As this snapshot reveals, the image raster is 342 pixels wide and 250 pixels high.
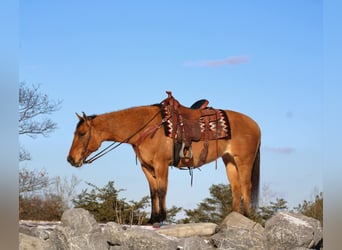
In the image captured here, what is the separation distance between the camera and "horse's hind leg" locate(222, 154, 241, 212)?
5609 millimetres

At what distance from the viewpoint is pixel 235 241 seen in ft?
18.1

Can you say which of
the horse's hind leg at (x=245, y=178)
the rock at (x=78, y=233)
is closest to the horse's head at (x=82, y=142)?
the rock at (x=78, y=233)

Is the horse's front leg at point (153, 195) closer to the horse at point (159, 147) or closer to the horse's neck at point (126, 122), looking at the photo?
the horse at point (159, 147)

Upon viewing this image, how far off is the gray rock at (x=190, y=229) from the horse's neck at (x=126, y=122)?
841 mm

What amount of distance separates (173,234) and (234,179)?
2.40 feet

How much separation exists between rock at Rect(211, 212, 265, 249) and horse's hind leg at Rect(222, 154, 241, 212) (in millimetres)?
131

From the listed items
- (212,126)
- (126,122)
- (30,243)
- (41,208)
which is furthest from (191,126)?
(30,243)

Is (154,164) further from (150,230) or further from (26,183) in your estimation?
(26,183)

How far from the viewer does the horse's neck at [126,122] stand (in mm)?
5559

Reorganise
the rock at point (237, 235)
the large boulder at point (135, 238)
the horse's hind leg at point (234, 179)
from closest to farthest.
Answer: the large boulder at point (135, 238), the rock at point (237, 235), the horse's hind leg at point (234, 179)

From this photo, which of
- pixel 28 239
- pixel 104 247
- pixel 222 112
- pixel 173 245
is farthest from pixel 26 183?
pixel 222 112

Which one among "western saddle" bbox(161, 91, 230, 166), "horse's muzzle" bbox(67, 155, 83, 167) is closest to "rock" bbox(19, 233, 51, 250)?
"horse's muzzle" bbox(67, 155, 83, 167)

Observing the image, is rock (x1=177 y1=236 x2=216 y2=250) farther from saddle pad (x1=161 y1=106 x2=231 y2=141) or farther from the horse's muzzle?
the horse's muzzle

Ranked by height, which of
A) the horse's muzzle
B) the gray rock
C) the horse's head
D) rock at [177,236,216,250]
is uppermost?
the horse's head
